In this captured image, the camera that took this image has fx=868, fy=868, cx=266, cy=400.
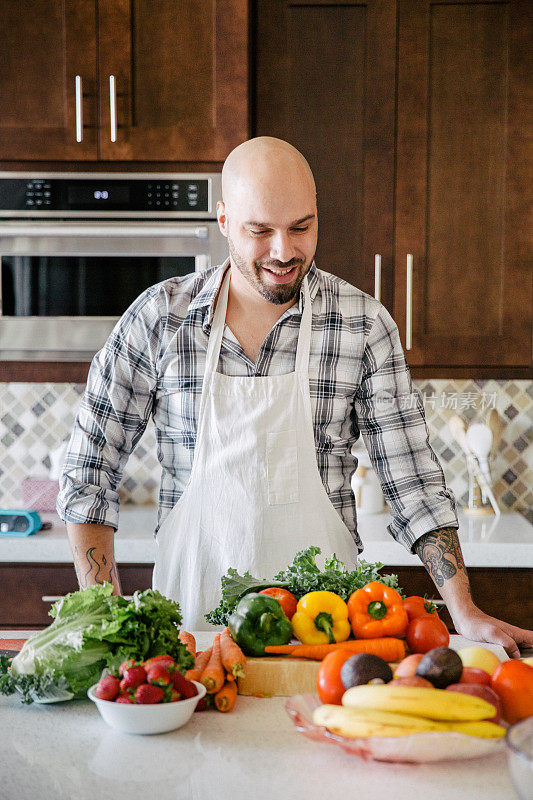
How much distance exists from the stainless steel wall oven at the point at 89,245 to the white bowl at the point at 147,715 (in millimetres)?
1628

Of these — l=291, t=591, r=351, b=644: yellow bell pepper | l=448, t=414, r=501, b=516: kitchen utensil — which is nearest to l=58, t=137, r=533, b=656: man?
l=291, t=591, r=351, b=644: yellow bell pepper

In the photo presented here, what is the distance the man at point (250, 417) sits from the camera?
1716mm

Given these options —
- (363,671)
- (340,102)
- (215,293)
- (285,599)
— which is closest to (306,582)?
(285,599)

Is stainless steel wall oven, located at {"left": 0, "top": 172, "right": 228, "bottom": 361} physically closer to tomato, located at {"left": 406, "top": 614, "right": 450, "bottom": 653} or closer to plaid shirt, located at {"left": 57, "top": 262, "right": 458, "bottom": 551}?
plaid shirt, located at {"left": 57, "top": 262, "right": 458, "bottom": 551}

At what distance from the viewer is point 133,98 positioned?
250cm

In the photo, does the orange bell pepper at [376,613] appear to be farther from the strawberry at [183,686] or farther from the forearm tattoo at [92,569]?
the forearm tattoo at [92,569]

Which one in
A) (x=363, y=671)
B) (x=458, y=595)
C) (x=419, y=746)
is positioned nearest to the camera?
(x=419, y=746)

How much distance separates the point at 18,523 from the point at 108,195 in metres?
0.99

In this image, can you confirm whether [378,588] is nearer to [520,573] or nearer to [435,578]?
[435,578]

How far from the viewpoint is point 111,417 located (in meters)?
1.81

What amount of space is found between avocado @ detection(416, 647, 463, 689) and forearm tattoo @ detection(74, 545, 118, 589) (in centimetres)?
81

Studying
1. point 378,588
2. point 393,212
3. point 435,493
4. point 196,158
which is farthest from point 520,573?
point 196,158

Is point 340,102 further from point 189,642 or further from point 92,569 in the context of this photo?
point 189,642

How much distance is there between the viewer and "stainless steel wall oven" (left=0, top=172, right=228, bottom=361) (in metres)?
2.53
